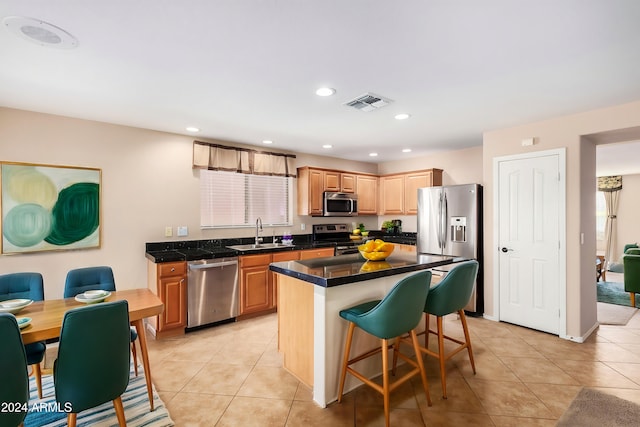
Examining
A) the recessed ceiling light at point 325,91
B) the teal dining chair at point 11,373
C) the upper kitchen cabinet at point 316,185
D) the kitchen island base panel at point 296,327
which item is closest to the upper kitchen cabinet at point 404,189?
the upper kitchen cabinet at point 316,185

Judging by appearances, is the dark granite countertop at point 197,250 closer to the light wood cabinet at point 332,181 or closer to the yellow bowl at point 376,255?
the light wood cabinet at point 332,181

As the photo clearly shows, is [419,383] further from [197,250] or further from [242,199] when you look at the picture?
[242,199]

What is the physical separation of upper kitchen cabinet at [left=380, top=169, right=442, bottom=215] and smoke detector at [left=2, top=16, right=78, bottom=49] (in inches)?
185

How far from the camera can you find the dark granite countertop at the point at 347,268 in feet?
6.88

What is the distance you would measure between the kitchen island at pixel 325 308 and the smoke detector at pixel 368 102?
4.84ft

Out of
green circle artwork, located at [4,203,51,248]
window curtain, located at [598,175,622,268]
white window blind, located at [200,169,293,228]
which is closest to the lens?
green circle artwork, located at [4,203,51,248]

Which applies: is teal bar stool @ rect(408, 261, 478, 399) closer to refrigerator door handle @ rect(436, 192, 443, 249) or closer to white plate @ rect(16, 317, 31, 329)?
refrigerator door handle @ rect(436, 192, 443, 249)

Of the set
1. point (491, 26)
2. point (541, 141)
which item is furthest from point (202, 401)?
point (541, 141)

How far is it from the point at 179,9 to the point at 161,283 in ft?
9.10

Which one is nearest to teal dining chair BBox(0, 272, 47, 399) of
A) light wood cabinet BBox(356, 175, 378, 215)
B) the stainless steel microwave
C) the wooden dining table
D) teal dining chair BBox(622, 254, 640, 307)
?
the wooden dining table

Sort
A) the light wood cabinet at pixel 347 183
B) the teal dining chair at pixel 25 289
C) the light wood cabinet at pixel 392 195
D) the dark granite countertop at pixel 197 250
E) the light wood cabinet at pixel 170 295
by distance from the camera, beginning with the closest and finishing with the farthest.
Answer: the teal dining chair at pixel 25 289, the light wood cabinet at pixel 170 295, the dark granite countertop at pixel 197 250, the light wood cabinet at pixel 347 183, the light wood cabinet at pixel 392 195

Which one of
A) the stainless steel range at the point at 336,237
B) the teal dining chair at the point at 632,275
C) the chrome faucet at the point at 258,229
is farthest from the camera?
the stainless steel range at the point at 336,237

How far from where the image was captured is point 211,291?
378cm

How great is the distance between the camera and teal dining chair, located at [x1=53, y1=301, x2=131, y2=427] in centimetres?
159
